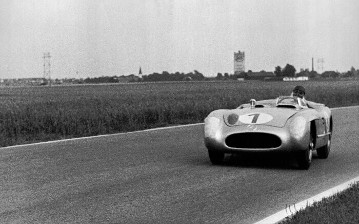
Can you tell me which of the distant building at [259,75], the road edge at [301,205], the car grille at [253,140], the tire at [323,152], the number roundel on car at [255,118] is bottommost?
the road edge at [301,205]

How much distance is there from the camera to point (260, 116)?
9.50 meters

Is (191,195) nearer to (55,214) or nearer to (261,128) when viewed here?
(55,214)

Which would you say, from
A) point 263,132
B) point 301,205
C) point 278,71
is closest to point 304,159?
point 263,132

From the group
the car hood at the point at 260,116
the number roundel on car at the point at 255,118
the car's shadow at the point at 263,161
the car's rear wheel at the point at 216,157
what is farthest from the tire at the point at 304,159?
the car's rear wheel at the point at 216,157

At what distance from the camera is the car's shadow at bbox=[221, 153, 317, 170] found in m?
9.40

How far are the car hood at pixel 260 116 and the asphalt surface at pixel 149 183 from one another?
0.66 metres

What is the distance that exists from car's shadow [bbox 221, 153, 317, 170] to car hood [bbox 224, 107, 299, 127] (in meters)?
0.45

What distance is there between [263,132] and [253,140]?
231 millimetres

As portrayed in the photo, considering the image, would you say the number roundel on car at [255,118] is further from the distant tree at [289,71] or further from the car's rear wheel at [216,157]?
the distant tree at [289,71]

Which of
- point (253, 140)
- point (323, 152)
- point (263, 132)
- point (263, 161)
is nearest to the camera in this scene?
point (263, 132)

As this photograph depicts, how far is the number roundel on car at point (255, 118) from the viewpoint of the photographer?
369 inches

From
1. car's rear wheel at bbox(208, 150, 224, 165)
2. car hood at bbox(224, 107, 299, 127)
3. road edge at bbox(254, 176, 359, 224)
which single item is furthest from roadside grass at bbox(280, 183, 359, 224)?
car's rear wheel at bbox(208, 150, 224, 165)

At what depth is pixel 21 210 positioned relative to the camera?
620cm

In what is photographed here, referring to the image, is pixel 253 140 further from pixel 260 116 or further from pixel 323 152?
pixel 323 152
